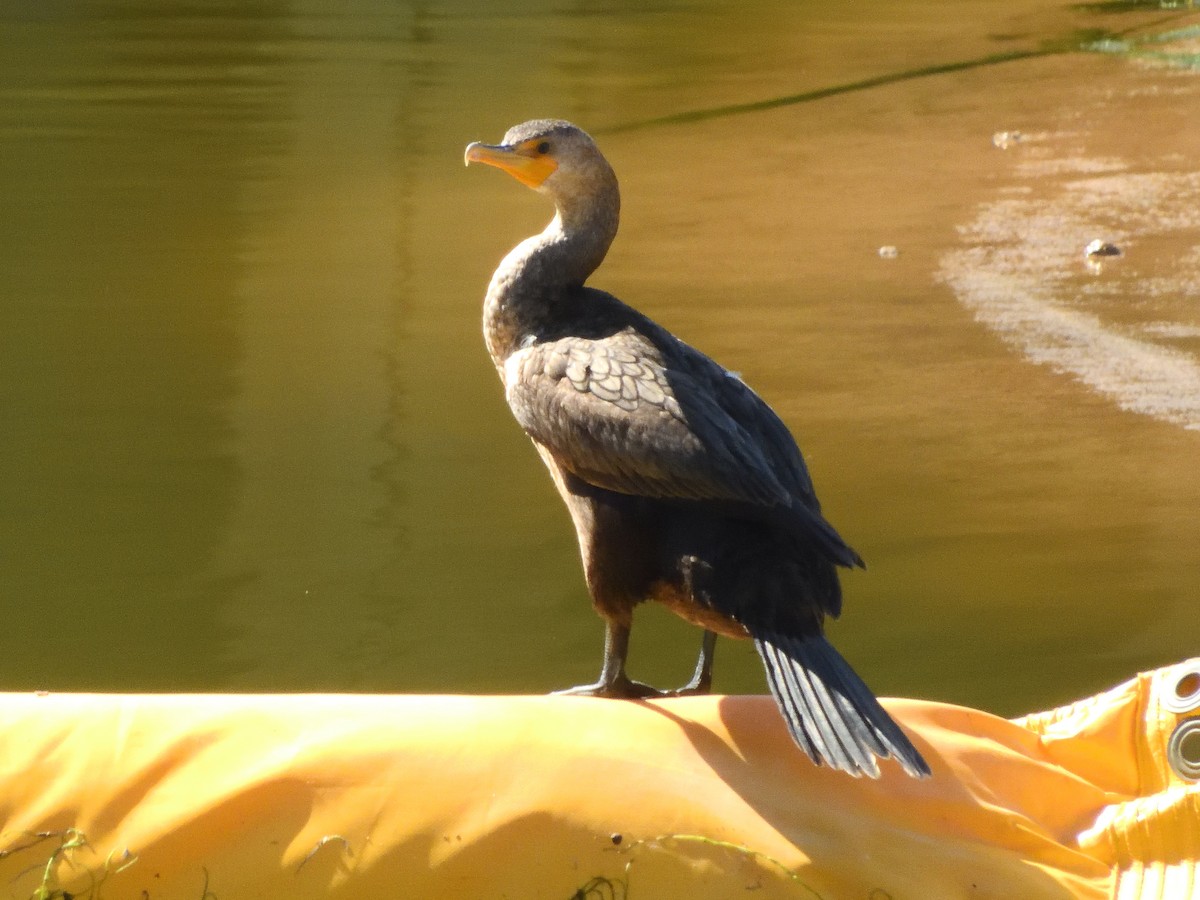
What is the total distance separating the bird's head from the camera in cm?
309

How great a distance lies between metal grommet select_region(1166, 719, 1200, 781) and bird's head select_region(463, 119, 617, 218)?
133cm

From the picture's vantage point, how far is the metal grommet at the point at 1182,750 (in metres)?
2.33

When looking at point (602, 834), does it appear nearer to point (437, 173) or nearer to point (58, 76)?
point (437, 173)

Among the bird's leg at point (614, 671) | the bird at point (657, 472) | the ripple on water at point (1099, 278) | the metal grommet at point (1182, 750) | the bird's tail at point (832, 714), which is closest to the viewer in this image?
the bird's tail at point (832, 714)

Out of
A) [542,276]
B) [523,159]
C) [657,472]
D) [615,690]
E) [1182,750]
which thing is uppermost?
[523,159]

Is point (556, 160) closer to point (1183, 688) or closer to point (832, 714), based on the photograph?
point (832, 714)

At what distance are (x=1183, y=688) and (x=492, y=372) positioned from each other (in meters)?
3.30

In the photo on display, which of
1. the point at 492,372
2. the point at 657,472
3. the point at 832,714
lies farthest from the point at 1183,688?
the point at 492,372

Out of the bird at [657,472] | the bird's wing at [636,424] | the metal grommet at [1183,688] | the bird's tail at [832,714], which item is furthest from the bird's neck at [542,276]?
the metal grommet at [1183,688]

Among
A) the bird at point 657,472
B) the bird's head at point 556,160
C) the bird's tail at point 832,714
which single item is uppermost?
the bird's head at point 556,160

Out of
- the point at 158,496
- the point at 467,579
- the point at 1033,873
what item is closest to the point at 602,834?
the point at 1033,873

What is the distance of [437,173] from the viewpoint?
796cm

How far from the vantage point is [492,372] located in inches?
215

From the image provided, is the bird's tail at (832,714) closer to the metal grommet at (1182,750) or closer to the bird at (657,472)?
the bird at (657,472)
